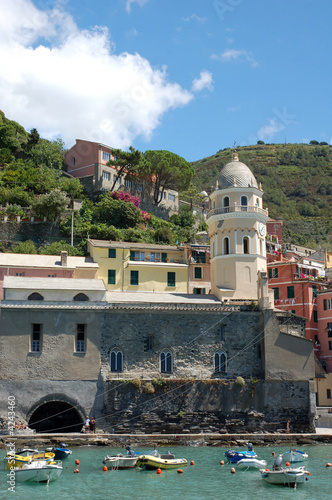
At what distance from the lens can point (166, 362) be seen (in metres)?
49.7

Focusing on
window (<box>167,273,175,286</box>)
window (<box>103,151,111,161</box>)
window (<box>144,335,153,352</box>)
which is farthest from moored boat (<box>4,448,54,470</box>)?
window (<box>103,151,111,161</box>)

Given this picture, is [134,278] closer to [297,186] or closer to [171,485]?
[171,485]

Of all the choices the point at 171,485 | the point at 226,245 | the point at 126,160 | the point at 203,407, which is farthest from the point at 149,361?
the point at 126,160

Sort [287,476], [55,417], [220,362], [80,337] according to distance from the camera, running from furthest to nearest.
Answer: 1. [220,362]
2. [55,417]
3. [80,337]
4. [287,476]

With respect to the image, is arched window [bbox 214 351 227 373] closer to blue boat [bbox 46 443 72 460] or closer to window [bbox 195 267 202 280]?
window [bbox 195 267 202 280]

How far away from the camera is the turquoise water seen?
3144 centimetres

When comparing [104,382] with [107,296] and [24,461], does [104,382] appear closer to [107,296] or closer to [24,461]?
[107,296]

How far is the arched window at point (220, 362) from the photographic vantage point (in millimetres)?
50250

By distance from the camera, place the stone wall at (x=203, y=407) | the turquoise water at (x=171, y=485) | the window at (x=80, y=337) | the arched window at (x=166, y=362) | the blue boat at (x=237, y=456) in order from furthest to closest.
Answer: the arched window at (x=166, y=362), the window at (x=80, y=337), the stone wall at (x=203, y=407), the blue boat at (x=237, y=456), the turquoise water at (x=171, y=485)

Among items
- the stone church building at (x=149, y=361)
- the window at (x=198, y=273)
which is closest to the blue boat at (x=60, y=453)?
the stone church building at (x=149, y=361)

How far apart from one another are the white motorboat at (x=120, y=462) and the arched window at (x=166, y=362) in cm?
1265

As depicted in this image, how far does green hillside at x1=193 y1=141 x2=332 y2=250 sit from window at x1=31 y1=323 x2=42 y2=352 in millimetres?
79894

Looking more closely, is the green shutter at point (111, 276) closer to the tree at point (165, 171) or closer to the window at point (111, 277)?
the window at point (111, 277)

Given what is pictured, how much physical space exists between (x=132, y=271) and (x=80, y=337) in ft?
45.3
